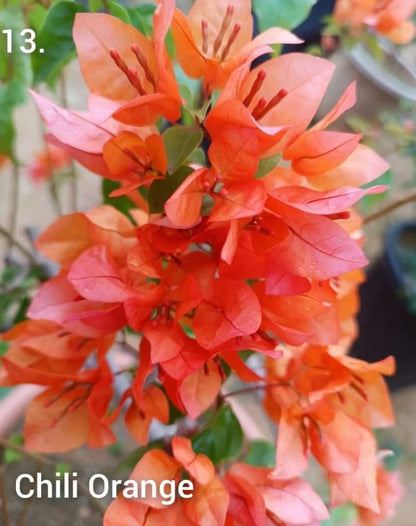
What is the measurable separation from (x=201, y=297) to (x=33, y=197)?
1.36 meters

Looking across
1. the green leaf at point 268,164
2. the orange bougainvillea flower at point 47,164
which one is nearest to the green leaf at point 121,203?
the green leaf at point 268,164

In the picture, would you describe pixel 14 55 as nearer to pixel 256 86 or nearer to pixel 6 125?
pixel 6 125

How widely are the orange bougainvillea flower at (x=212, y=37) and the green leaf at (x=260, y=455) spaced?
45 centimetres

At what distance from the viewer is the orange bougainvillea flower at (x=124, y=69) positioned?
332 millimetres

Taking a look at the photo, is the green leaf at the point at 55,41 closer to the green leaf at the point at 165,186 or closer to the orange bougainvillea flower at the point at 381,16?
the green leaf at the point at 165,186

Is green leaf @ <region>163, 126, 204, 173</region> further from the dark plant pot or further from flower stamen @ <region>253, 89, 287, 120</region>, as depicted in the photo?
the dark plant pot

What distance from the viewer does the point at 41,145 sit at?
1.71 meters

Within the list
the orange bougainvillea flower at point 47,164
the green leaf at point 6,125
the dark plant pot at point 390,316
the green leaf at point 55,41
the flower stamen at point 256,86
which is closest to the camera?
the flower stamen at point 256,86

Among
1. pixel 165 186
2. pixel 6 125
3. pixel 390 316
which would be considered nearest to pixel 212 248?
pixel 165 186

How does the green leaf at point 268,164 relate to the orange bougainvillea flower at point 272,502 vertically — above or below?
above

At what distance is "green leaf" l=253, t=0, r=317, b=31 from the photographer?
18.7 inches

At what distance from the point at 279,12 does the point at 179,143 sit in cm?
19

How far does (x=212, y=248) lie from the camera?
375mm

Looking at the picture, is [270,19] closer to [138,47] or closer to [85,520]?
[138,47]
